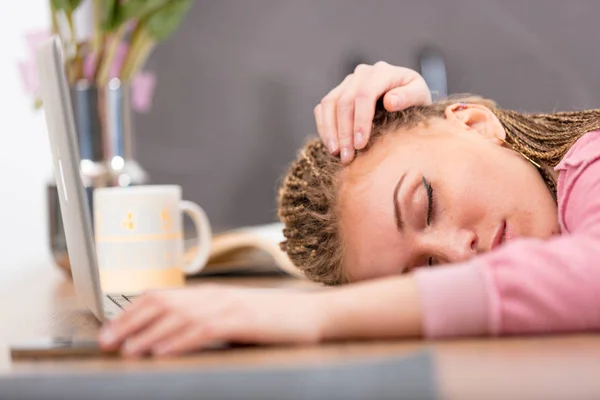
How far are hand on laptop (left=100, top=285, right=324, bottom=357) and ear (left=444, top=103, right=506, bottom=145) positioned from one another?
548mm

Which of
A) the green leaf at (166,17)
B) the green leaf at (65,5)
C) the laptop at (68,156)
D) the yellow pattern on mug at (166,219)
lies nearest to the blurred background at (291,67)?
the green leaf at (166,17)

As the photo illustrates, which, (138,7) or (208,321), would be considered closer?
(208,321)

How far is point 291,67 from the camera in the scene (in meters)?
2.56

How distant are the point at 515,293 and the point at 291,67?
6.53ft

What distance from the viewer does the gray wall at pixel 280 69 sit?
8.16ft

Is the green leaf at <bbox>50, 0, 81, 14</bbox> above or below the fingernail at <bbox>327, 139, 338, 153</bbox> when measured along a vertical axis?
above

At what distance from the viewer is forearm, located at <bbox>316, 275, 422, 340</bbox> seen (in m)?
0.64

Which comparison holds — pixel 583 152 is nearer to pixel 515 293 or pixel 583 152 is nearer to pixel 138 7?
pixel 515 293

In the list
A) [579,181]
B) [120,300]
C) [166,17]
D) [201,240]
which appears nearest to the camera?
[579,181]

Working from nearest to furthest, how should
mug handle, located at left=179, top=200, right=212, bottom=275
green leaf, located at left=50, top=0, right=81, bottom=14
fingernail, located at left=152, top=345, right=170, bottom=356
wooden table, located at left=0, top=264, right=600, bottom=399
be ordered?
wooden table, located at left=0, top=264, right=600, bottom=399, fingernail, located at left=152, top=345, right=170, bottom=356, mug handle, located at left=179, top=200, right=212, bottom=275, green leaf, located at left=50, top=0, right=81, bottom=14

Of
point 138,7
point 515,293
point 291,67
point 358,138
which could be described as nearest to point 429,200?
point 358,138

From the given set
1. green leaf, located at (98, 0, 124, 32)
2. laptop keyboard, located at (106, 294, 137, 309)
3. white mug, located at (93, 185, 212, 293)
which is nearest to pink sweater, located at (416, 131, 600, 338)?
laptop keyboard, located at (106, 294, 137, 309)

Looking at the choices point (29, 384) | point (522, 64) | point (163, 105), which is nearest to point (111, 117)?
point (163, 105)

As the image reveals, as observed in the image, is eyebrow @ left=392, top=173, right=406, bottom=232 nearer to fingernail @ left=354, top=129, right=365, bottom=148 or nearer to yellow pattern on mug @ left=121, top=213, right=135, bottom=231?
fingernail @ left=354, top=129, right=365, bottom=148
